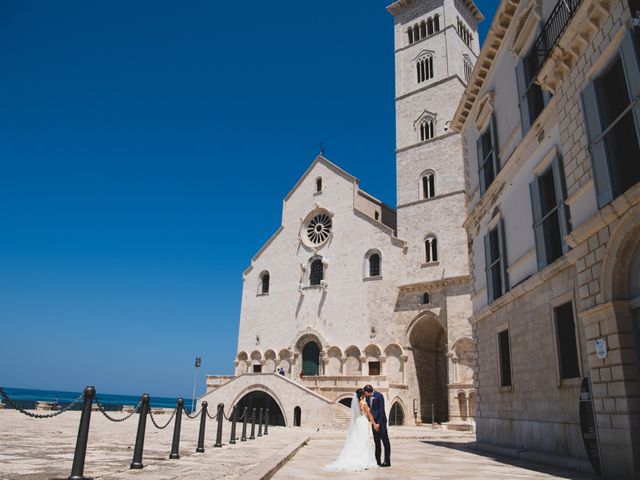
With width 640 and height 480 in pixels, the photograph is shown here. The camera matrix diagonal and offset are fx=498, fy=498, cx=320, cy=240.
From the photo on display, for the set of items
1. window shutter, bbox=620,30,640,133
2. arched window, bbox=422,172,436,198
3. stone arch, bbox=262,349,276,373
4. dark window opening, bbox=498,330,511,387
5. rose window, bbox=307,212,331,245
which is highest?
arched window, bbox=422,172,436,198

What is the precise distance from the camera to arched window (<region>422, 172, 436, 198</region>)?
1307 inches

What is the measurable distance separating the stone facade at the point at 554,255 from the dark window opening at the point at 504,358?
0.16 feet

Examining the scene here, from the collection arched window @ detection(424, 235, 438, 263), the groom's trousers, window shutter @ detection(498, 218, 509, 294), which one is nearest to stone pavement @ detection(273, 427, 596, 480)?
the groom's trousers

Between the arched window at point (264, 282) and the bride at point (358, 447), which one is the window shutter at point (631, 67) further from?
the arched window at point (264, 282)

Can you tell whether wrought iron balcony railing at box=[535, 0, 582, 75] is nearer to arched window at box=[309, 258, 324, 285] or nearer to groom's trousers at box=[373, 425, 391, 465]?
groom's trousers at box=[373, 425, 391, 465]

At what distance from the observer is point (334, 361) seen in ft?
109

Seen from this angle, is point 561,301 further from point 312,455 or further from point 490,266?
point 312,455

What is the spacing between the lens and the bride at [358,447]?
8969 millimetres

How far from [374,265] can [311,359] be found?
7908 millimetres

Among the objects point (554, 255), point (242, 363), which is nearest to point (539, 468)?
point (554, 255)

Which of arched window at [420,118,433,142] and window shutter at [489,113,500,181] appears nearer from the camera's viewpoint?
window shutter at [489,113,500,181]

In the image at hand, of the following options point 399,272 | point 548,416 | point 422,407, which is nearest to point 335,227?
point 399,272

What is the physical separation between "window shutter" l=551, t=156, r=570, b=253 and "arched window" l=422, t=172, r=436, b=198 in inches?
897

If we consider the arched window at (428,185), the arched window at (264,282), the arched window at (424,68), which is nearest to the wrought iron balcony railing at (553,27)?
the arched window at (428,185)
